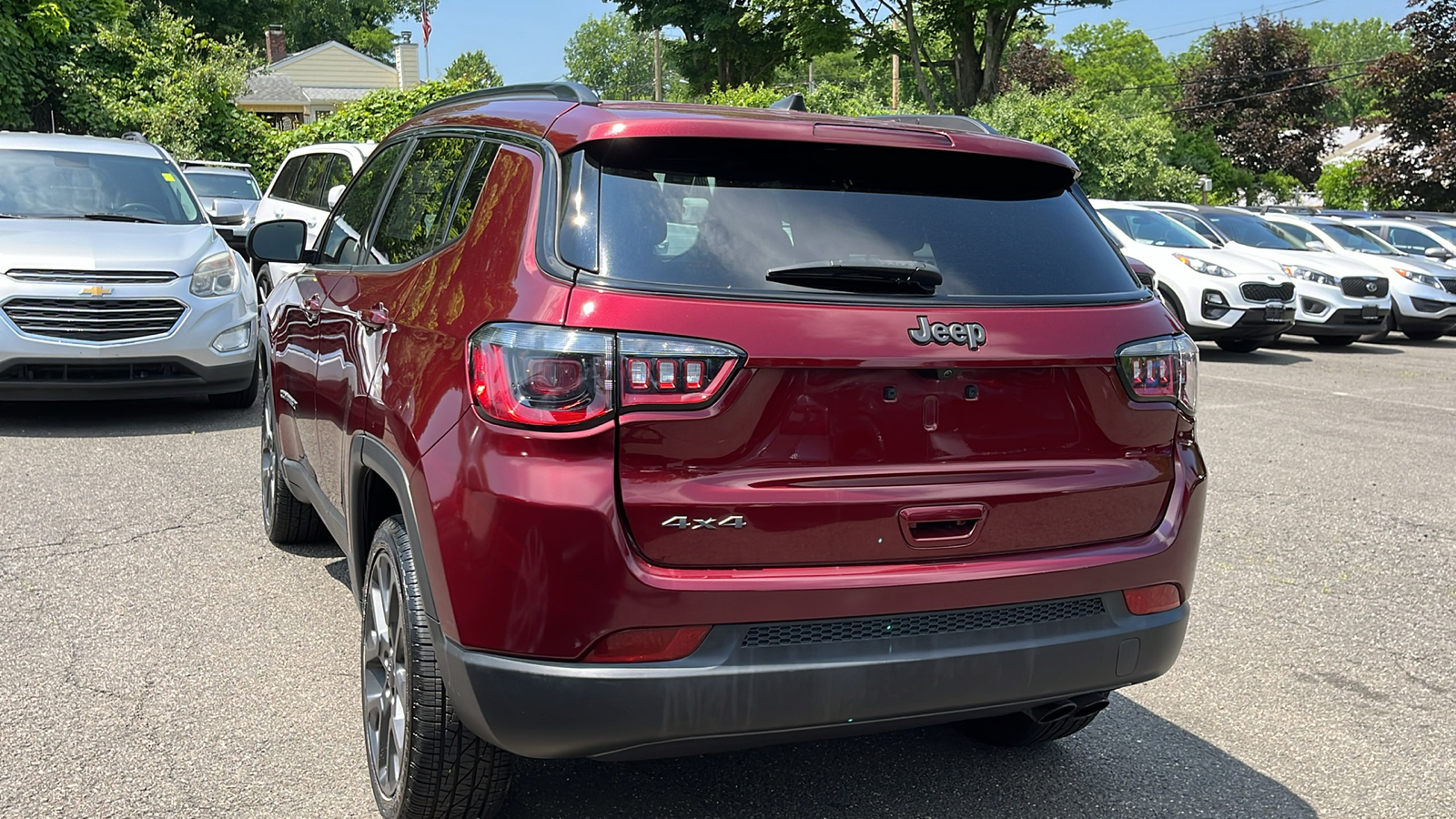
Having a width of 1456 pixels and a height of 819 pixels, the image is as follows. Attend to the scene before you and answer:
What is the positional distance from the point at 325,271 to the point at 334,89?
69.2m

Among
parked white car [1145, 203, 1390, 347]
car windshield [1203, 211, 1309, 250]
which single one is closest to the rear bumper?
parked white car [1145, 203, 1390, 347]

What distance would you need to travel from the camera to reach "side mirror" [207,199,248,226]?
31.7 feet

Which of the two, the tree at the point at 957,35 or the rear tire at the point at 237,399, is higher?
the tree at the point at 957,35

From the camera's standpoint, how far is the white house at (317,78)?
59969 mm

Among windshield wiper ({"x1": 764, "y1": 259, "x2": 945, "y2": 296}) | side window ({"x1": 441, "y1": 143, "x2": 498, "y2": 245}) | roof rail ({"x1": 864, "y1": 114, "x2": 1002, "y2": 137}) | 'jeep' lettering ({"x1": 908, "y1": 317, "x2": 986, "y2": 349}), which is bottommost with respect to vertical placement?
'jeep' lettering ({"x1": 908, "y1": 317, "x2": 986, "y2": 349})

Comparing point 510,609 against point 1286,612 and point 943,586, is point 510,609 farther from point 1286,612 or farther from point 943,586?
point 1286,612

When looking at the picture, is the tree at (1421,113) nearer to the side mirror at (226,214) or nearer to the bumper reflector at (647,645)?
the side mirror at (226,214)

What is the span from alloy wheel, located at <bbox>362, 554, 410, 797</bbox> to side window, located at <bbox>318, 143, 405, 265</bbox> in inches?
50.6

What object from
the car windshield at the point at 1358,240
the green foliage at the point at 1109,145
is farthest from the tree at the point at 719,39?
the car windshield at the point at 1358,240

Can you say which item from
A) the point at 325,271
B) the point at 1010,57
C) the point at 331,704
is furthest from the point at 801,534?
the point at 1010,57

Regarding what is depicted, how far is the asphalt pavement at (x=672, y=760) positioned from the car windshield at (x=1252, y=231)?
35.5 ft

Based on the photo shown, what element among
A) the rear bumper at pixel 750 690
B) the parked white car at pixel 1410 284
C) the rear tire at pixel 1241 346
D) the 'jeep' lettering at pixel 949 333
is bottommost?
the rear tire at pixel 1241 346

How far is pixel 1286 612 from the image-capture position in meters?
5.14

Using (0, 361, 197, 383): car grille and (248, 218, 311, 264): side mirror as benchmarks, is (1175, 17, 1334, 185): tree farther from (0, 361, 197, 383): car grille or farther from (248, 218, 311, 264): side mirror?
(248, 218, 311, 264): side mirror
